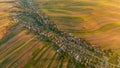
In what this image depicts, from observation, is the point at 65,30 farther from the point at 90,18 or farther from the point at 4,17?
the point at 4,17

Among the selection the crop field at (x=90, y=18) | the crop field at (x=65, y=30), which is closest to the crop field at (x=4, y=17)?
→ the crop field at (x=65, y=30)

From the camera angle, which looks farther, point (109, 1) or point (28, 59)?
point (109, 1)

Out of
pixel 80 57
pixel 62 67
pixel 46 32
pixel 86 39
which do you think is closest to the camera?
pixel 62 67

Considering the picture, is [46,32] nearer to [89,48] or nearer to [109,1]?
[89,48]

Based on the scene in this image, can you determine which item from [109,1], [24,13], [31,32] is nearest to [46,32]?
[31,32]

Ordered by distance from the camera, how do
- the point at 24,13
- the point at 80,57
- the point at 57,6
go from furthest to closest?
the point at 57,6 → the point at 24,13 → the point at 80,57

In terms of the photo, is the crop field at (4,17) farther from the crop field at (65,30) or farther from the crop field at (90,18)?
the crop field at (90,18)

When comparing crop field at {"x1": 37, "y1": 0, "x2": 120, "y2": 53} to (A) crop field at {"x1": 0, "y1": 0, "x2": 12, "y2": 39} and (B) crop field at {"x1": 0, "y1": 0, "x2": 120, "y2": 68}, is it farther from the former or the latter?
(A) crop field at {"x1": 0, "y1": 0, "x2": 12, "y2": 39}
